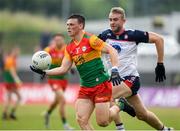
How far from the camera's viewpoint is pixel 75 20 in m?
13.5

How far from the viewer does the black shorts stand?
566 inches

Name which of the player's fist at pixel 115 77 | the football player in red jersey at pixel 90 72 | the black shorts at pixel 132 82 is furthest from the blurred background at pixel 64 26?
the player's fist at pixel 115 77

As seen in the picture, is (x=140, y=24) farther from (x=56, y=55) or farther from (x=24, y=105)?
(x=56, y=55)

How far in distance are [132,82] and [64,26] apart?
3371 centimetres

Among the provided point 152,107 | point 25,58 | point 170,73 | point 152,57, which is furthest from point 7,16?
point 152,107

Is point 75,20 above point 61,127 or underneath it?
above

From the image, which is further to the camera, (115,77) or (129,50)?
(129,50)

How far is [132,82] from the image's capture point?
14438mm

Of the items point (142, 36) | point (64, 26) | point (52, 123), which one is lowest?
point (52, 123)

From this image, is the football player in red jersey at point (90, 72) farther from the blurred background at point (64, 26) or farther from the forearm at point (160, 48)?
the blurred background at point (64, 26)

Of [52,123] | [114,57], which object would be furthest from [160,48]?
[52,123]

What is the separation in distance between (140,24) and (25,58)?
7.63 meters

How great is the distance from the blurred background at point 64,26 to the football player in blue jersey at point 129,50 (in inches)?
775

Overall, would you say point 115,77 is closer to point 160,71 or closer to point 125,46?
point 125,46
